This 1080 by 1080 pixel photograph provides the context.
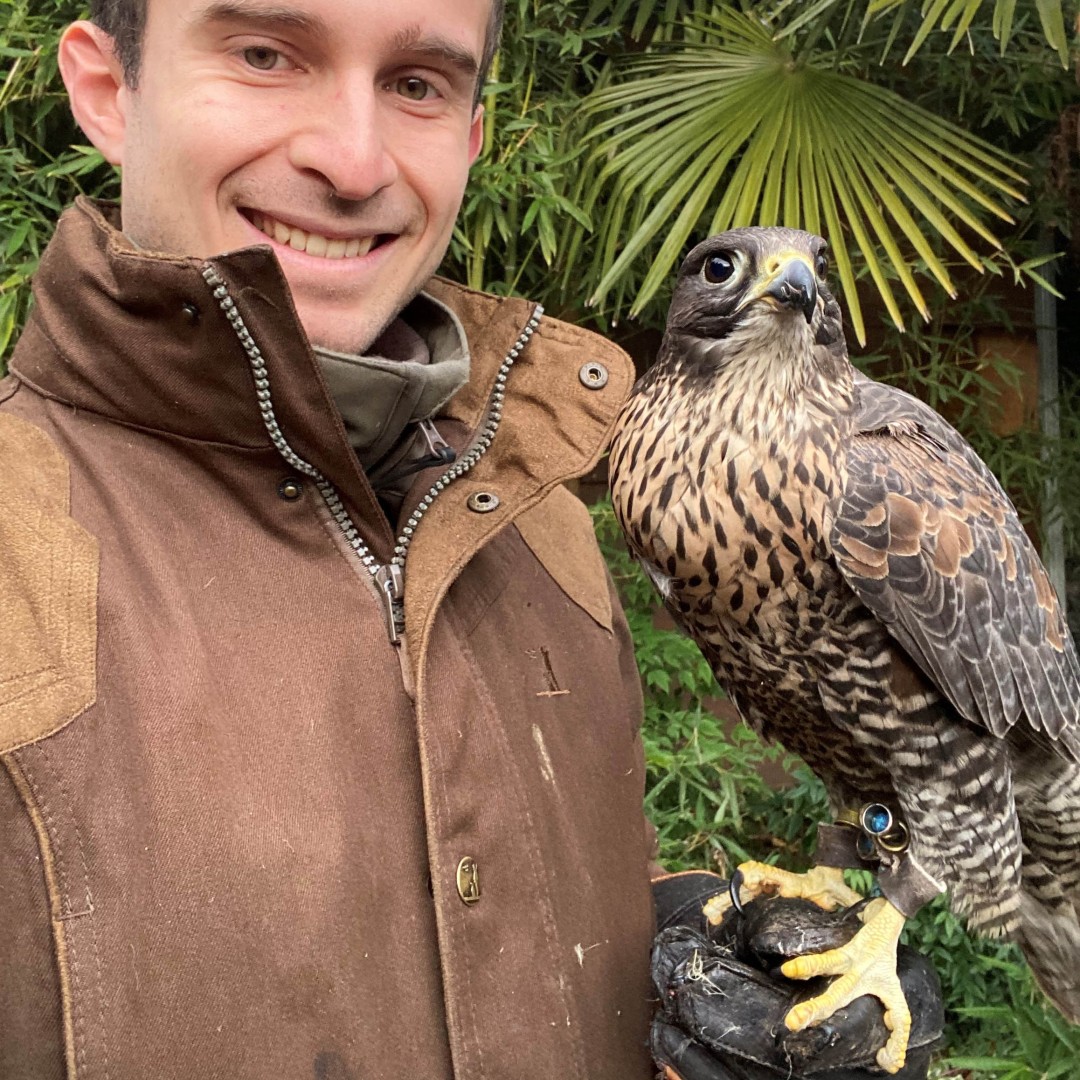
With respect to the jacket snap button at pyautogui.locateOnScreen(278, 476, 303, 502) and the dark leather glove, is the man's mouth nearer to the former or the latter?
the jacket snap button at pyautogui.locateOnScreen(278, 476, 303, 502)

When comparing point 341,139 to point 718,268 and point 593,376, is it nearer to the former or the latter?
point 593,376

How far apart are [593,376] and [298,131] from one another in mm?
514

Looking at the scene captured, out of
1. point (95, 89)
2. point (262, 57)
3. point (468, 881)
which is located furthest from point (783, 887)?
point (95, 89)

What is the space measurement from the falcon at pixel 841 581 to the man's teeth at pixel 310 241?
0.51m

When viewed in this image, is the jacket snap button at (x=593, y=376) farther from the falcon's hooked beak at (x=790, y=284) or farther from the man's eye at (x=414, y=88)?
the man's eye at (x=414, y=88)

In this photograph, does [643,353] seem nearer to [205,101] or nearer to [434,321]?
[434,321]

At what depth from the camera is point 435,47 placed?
1.40 meters

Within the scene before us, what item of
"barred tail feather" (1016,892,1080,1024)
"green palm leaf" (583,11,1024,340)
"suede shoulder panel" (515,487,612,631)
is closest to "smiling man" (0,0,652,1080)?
"suede shoulder panel" (515,487,612,631)

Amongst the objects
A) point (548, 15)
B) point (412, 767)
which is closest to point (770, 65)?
point (548, 15)

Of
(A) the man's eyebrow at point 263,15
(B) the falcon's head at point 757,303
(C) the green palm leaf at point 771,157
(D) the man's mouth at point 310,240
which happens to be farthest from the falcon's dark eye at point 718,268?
(C) the green palm leaf at point 771,157

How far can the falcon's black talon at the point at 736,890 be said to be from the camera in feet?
5.44

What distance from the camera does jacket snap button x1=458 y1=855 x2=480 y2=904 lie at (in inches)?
48.9

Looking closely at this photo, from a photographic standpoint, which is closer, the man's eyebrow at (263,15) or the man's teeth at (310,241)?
the man's eyebrow at (263,15)

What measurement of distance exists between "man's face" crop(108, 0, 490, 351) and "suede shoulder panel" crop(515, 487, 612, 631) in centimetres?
43
